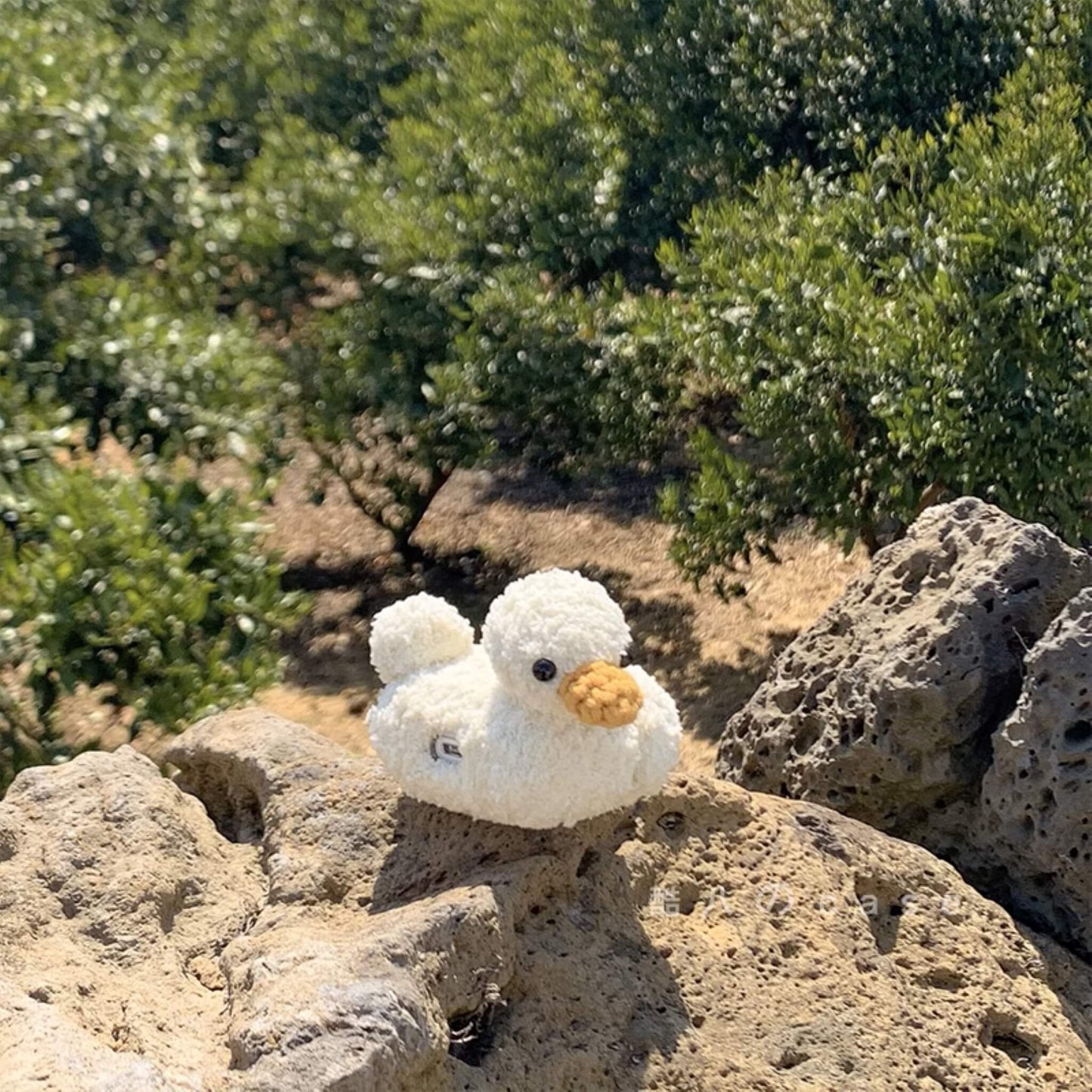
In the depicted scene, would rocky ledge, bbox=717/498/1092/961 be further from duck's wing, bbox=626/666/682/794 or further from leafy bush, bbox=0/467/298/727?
leafy bush, bbox=0/467/298/727

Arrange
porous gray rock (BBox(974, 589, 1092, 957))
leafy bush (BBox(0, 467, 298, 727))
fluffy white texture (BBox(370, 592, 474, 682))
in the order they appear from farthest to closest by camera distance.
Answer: leafy bush (BBox(0, 467, 298, 727)), porous gray rock (BBox(974, 589, 1092, 957)), fluffy white texture (BBox(370, 592, 474, 682))

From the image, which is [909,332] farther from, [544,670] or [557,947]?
[557,947]

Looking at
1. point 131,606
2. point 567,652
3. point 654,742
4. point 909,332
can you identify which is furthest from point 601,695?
point 909,332

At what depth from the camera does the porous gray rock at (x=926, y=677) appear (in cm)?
333

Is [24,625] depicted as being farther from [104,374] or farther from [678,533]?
[678,533]

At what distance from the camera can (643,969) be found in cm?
277

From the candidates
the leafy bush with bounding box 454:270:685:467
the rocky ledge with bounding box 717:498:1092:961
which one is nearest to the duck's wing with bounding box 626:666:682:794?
the rocky ledge with bounding box 717:498:1092:961

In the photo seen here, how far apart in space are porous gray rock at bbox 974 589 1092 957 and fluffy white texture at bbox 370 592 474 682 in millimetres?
1199

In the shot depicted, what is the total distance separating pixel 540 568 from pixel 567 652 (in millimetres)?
4993

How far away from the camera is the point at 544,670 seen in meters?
2.64

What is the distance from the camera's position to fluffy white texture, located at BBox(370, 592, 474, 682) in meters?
2.90

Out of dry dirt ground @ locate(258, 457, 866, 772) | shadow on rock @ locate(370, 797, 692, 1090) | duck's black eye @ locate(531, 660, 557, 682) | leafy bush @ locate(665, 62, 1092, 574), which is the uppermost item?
leafy bush @ locate(665, 62, 1092, 574)

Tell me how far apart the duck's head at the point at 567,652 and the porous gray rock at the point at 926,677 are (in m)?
0.93

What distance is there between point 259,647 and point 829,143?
141 inches
